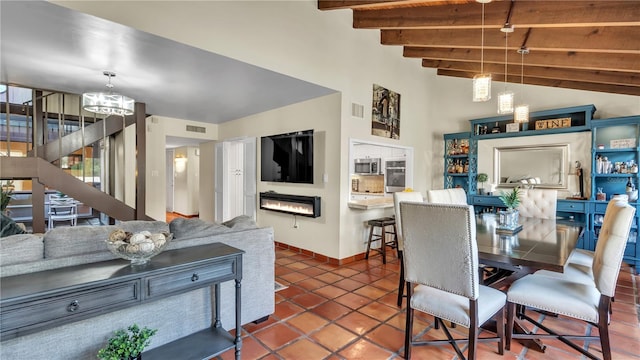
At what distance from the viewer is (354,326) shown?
8.02 ft

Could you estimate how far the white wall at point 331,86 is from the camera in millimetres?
2682

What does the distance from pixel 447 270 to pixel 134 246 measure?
1.80 meters

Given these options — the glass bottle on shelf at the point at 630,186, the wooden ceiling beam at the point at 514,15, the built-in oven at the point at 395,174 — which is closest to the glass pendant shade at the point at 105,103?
the wooden ceiling beam at the point at 514,15

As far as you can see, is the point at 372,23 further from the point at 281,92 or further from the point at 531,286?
the point at 531,286

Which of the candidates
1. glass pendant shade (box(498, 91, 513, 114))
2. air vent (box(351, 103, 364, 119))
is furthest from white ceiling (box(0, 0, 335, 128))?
glass pendant shade (box(498, 91, 513, 114))

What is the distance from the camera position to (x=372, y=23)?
12.4 feet

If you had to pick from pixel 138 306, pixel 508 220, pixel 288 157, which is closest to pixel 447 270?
pixel 508 220

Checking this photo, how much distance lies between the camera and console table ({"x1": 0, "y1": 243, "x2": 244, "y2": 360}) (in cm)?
125

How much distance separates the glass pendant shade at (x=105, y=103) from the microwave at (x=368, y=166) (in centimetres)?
419

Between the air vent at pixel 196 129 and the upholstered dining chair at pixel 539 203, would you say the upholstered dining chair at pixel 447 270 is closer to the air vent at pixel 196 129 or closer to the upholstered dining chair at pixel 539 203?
the upholstered dining chair at pixel 539 203

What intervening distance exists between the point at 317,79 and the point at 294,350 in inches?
115

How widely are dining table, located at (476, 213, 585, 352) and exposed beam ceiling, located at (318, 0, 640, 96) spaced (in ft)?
5.85

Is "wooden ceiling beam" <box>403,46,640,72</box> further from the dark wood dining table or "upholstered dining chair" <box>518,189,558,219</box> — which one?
the dark wood dining table

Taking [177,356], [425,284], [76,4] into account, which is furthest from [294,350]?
[76,4]
